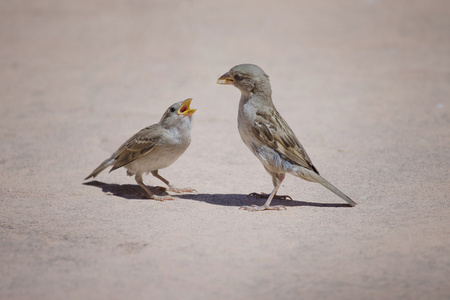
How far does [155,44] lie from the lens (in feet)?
47.0

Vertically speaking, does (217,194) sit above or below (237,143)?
below

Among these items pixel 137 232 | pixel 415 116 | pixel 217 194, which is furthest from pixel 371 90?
pixel 137 232

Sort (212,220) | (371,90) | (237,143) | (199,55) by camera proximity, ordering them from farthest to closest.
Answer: (199,55) → (371,90) → (237,143) → (212,220)

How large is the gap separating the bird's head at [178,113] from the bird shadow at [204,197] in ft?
3.24

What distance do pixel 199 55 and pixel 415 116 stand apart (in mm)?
6420

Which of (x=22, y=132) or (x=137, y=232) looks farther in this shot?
(x=22, y=132)

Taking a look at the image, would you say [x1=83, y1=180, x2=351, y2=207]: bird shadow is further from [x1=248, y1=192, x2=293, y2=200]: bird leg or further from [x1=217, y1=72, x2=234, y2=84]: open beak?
[x1=217, y1=72, x2=234, y2=84]: open beak

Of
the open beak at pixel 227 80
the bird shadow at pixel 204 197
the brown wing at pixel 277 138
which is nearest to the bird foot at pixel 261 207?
the bird shadow at pixel 204 197

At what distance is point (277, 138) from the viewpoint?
557 cm

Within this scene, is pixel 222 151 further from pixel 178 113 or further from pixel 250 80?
pixel 250 80

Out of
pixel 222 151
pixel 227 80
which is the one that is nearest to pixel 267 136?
pixel 227 80

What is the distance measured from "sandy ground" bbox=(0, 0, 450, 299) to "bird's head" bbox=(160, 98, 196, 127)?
39.2 inches

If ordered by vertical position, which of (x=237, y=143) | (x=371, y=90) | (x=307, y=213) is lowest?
(x=307, y=213)

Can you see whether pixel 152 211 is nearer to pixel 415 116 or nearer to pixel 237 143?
pixel 237 143
